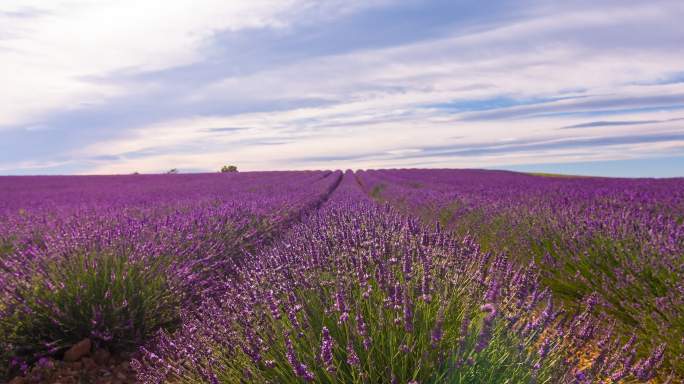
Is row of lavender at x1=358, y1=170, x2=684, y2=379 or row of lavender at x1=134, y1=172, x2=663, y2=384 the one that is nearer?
row of lavender at x1=134, y1=172, x2=663, y2=384

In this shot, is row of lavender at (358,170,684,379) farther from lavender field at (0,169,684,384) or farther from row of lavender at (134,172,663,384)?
row of lavender at (134,172,663,384)

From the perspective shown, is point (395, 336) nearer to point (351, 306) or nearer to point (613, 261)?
point (351, 306)

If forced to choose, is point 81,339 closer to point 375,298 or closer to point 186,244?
point 186,244

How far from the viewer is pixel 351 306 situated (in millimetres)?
2152

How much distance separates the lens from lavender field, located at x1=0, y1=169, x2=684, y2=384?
189 cm

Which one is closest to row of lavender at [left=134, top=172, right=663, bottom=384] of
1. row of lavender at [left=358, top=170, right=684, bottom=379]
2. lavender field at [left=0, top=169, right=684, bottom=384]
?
lavender field at [left=0, top=169, right=684, bottom=384]

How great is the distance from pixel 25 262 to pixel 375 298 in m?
3.23

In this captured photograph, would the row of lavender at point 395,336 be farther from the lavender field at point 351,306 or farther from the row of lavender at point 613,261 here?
the row of lavender at point 613,261

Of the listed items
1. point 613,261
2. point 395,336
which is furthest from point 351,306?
point 613,261

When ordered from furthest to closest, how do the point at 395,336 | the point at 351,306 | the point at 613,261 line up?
1. the point at 613,261
2. the point at 351,306
3. the point at 395,336

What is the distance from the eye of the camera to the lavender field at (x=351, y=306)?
1891mm

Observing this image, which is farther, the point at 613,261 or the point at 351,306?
the point at 613,261

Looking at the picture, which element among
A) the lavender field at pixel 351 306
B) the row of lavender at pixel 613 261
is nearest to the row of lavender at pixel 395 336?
the lavender field at pixel 351 306

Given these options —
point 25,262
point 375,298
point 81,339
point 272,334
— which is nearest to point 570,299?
point 375,298
